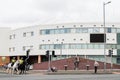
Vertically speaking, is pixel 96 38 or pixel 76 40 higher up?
pixel 96 38

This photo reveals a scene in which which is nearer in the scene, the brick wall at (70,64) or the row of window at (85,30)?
the brick wall at (70,64)

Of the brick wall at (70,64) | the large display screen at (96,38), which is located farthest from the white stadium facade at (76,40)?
the brick wall at (70,64)

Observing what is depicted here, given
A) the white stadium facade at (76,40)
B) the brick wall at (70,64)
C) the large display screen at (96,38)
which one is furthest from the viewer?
the white stadium facade at (76,40)

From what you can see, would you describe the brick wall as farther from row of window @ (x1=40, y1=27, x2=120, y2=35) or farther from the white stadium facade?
row of window @ (x1=40, y1=27, x2=120, y2=35)

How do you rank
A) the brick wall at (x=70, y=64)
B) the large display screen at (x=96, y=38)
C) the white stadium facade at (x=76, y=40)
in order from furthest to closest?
the white stadium facade at (x=76, y=40) → the large display screen at (x=96, y=38) → the brick wall at (x=70, y=64)

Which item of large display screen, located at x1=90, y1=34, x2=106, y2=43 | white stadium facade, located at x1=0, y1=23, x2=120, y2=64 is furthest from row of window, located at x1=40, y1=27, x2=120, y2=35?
large display screen, located at x1=90, y1=34, x2=106, y2=43

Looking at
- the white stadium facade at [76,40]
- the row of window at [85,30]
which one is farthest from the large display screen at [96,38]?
the row of window at [85,30]

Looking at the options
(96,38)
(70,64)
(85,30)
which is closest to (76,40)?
(85,30)

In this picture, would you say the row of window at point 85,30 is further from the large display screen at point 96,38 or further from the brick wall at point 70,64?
the brick wall at point 70,64

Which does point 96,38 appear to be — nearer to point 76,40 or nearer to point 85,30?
point 85,30

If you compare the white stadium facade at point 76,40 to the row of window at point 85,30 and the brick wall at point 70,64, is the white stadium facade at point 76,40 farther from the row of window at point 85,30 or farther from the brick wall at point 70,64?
the brick wall at point 70,64

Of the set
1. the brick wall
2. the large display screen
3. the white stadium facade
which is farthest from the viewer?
the white stadium facade

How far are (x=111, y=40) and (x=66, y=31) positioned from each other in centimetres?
898

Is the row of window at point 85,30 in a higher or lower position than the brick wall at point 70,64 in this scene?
higher
